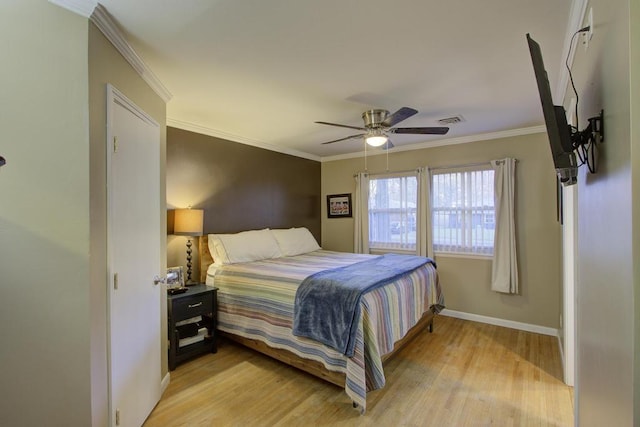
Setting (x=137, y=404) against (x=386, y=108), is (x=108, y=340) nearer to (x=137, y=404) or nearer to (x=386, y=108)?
(x=137, y=404)

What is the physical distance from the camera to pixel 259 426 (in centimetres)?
198

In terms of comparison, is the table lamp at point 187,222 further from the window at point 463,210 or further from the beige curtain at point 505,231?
the beige curtain at point 505,231

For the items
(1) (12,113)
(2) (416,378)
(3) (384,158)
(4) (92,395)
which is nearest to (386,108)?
(3) (384,158)

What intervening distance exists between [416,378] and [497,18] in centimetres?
262

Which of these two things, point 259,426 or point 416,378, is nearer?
point 259,426

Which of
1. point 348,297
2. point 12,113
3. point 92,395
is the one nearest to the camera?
point 12,113

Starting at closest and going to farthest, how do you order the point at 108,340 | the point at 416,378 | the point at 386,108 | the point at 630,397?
the point at 630,397 → the point at 108,340 → the point at 416,378 → the point at 386,108

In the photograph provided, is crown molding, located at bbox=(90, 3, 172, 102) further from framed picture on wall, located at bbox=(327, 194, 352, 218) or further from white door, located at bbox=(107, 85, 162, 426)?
framed picture on wall, located at bbox=(327, 194, 352, 218)

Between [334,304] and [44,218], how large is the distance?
69.9 inches

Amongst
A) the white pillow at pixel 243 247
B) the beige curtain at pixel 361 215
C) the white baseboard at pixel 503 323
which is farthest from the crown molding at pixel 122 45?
the white baseboard at pixel 503 323

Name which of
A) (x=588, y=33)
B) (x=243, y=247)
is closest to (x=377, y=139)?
(x=588, y=33)

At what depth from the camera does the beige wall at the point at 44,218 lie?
4.30ft

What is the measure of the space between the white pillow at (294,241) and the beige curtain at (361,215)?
0.73m

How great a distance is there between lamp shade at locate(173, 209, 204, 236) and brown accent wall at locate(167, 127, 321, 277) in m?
0.22
